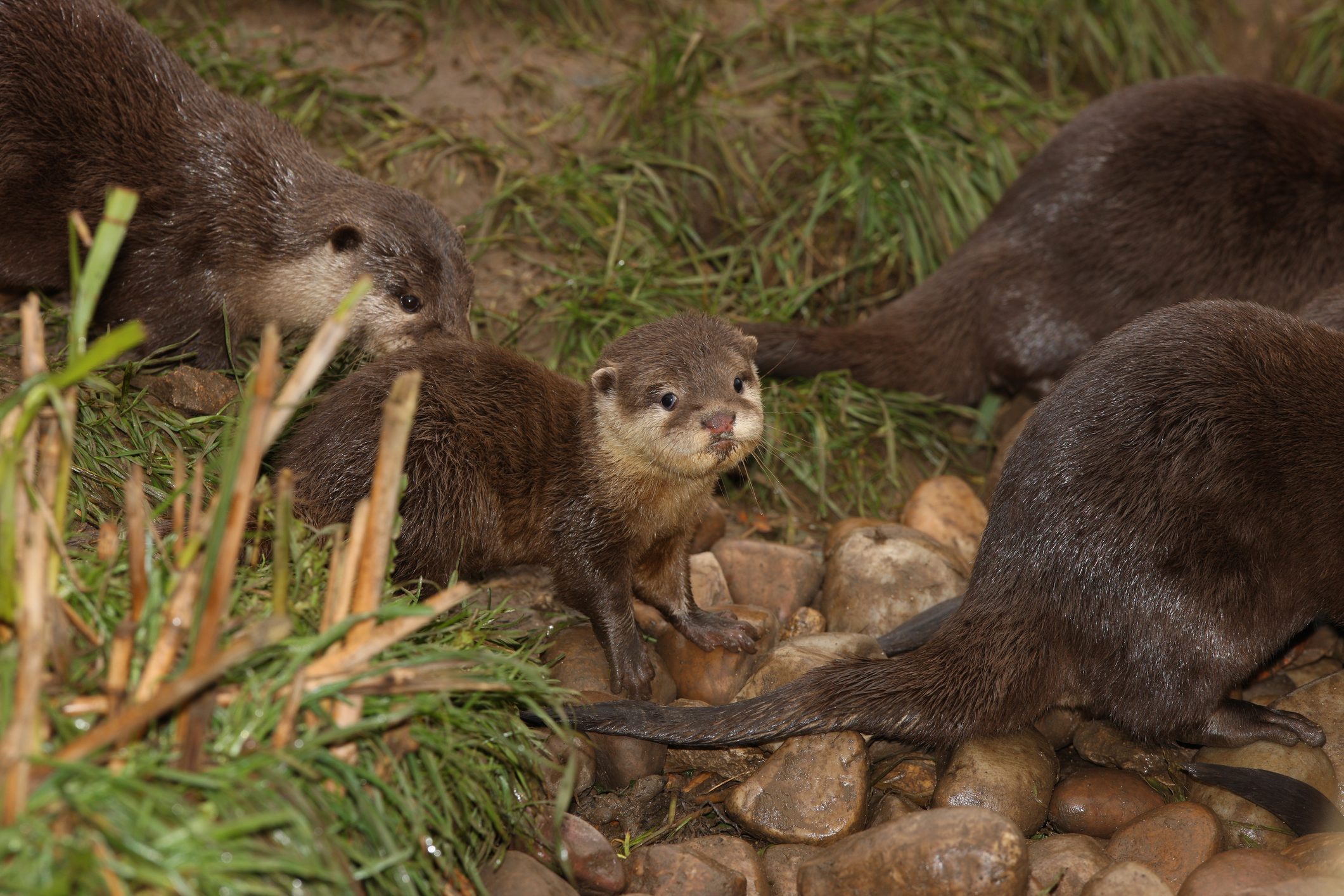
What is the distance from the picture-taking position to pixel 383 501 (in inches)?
72.2

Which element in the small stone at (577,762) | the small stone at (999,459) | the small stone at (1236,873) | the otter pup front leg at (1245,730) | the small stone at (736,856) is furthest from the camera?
the small stone at (999,459)

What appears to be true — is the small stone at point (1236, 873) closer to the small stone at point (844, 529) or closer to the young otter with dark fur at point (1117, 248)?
the small stone at point (844, 529)

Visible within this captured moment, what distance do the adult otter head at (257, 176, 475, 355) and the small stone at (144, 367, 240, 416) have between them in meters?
0.34

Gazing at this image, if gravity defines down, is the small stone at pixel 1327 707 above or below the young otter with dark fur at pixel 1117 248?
below

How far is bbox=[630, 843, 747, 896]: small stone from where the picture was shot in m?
2.24

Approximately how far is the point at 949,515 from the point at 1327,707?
1.04 metres

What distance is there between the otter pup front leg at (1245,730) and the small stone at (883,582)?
25.4 inches

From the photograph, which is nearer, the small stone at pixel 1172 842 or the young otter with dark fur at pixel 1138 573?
the small stone at pixel 1172 842

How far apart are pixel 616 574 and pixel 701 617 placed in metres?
0.26

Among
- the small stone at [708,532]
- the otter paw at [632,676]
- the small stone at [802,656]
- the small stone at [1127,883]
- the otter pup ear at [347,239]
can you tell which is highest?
the otter pup ear at [347,239]

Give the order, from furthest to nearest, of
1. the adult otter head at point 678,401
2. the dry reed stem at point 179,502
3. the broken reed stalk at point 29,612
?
the adult otter head at point 678,401 < the dry reed stem at point 179,502 < the broken reed stalk at point 29,612

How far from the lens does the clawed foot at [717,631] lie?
9.69 ft

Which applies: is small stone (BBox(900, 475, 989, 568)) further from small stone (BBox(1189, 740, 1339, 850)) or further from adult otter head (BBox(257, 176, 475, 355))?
adult otter head (BBox(257, 176, 475, 355))

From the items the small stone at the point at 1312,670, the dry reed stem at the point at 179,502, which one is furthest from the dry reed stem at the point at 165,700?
the small stone at the point at 1312,670
